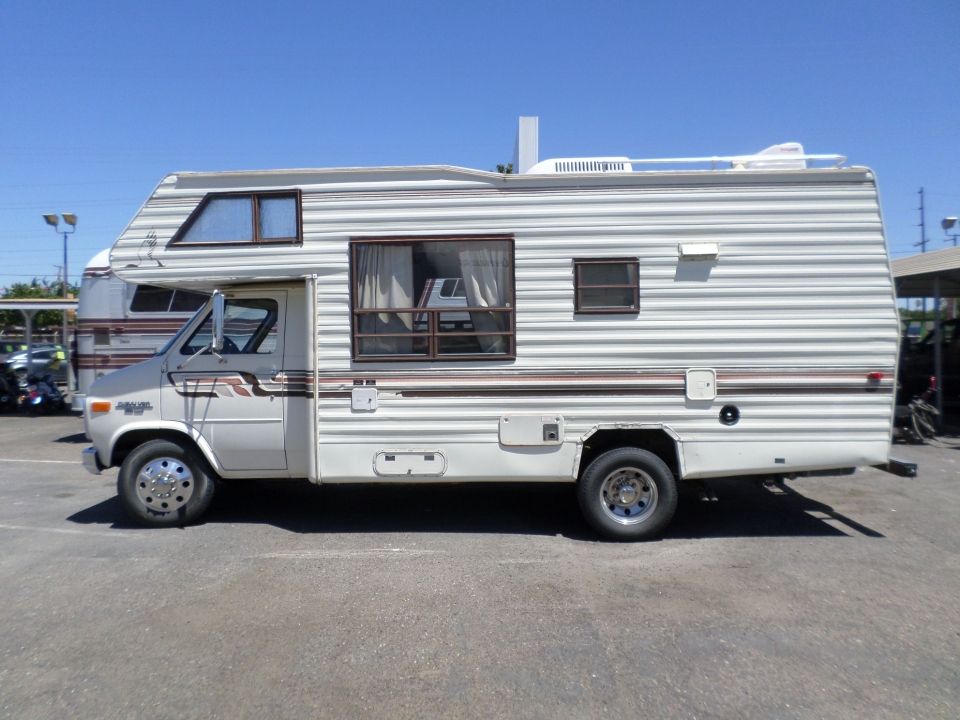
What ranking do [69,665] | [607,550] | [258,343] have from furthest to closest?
[258,343] → [607,550] → [69,665]

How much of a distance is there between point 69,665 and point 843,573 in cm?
505

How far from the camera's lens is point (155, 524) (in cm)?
636

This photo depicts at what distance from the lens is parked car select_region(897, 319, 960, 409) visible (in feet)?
45.1

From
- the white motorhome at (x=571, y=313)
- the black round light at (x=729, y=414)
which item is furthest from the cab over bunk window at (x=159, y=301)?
the black round light at (x=729, y=414)

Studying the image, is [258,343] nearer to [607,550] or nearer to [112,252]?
[112,252]

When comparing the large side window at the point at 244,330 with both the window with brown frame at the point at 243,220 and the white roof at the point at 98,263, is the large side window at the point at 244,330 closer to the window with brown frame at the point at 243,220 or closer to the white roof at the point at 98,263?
the window with brown frame at the point at 243,220

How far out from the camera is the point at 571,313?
5.89m

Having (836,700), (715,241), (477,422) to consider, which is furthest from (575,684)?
(715,241)

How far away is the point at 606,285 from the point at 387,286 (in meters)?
1.81

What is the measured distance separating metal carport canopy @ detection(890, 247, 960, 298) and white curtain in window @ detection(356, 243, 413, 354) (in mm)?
7637

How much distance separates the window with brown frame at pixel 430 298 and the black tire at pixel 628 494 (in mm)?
1263

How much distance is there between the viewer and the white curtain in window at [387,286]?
6004 mm

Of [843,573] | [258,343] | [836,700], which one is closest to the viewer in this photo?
[836,700]

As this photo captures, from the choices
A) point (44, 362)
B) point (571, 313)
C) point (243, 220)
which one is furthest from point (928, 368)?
point (44, 362)
